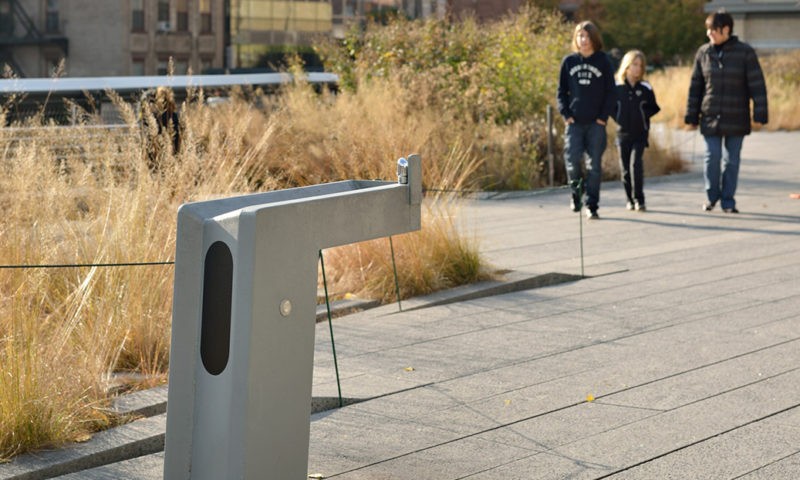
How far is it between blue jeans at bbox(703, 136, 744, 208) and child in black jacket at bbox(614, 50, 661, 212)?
666 millimetres

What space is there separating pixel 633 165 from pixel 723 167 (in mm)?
908

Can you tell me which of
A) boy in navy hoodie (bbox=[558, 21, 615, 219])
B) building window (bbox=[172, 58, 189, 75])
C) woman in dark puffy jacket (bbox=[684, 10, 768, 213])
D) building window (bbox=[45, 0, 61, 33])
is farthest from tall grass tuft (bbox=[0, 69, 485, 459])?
building window (bbox=[45, 0, 61, 33])

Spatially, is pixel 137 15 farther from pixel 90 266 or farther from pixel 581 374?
pixel 581 374

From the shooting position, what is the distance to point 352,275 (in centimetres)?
936

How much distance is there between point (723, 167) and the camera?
13.8 m

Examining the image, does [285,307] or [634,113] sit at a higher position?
[634,113]

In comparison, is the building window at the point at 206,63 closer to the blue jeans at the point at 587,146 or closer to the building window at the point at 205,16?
the building window at the point at 205,16

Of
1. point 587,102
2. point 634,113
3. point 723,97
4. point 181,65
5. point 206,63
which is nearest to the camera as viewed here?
point 587,102

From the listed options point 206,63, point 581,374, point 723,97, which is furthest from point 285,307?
point 206,63

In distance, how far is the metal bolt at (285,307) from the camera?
14.6ft

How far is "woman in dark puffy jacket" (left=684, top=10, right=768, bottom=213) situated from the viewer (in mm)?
13391

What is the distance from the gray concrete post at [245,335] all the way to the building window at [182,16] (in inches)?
2028

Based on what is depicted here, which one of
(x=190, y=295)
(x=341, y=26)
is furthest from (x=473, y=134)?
(x=341, y=26)

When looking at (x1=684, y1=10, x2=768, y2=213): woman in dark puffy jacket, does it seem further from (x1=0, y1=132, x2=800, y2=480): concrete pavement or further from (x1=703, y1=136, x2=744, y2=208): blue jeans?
(x1=0, y1=132, x2=800, y2=480): concrete pavement
